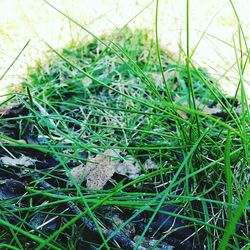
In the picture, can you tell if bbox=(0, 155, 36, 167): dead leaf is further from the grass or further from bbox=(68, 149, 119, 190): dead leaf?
bbox=(68, 149, 119, 190): dead leaf

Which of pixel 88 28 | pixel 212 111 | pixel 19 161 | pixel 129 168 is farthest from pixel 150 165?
pixel 88 28

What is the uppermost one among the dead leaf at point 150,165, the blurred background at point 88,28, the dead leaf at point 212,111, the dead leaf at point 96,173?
the blurred background at point 88,28

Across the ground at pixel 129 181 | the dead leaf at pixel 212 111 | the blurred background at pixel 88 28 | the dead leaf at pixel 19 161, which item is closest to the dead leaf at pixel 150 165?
the ground at pixel 129 181

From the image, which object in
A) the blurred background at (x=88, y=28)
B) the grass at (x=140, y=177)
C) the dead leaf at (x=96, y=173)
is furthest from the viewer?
the blurred background at (x=88, y=28)

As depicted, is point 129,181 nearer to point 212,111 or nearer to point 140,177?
point 140,177

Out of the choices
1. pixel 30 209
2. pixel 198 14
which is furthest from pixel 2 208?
pixel 198 14

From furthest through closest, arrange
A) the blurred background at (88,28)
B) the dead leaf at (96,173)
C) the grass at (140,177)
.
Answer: the blurred background at (88,28) → the dead leaf at (96,173) → the grass at (140,177)

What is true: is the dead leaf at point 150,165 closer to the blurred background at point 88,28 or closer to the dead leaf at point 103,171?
the dead leaf at point 103,171

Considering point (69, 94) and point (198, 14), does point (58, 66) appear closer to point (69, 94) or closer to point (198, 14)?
point (69, 94)

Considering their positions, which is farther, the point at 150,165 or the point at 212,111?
the point at 212,111
